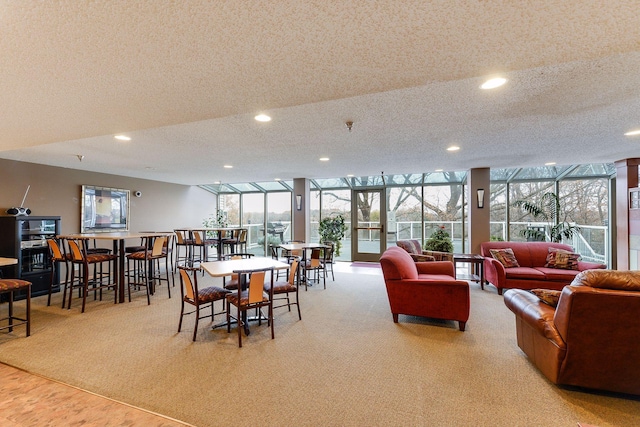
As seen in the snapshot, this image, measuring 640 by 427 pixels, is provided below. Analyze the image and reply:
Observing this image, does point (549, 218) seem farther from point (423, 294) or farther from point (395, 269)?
point (395, 269)

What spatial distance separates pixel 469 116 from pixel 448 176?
15.5 feet

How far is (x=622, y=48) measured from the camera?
57.5 inches

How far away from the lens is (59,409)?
1.99 m

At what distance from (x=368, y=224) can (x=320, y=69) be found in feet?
22.0

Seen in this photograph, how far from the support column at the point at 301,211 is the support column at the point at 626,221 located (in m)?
6.64

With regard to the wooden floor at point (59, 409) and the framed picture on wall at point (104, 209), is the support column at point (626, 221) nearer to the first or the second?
the wooden floor at point (59, 409)

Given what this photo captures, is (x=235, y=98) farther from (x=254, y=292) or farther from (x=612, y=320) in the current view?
(x=612, y=320)

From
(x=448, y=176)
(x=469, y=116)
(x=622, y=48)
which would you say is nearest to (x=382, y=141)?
(x=469, y=116)

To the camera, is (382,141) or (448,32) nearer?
(448,32)

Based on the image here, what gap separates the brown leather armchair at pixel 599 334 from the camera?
1971 millimetres

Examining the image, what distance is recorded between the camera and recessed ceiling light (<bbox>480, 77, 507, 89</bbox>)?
2.20 m

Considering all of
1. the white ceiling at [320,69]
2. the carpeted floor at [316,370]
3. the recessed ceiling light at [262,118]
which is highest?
the recessed ceiling light at [262,118]

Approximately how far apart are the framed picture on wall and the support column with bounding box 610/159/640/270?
10.7 meters

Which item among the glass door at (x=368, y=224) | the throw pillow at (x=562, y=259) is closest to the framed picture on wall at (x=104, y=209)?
the glass door at (x=368, y=224)
